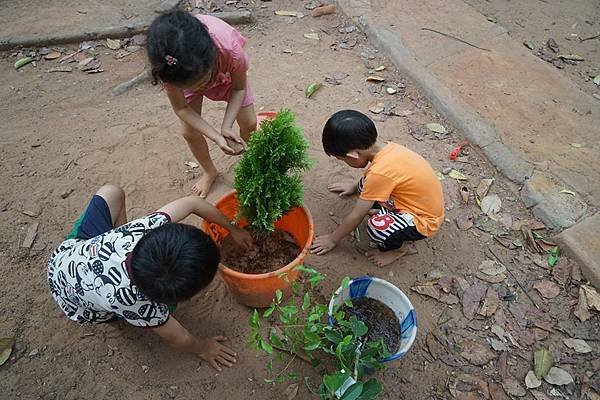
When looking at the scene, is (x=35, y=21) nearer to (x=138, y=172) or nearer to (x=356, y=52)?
(x=138, y=172)

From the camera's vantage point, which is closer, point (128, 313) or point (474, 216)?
point (128, 313)

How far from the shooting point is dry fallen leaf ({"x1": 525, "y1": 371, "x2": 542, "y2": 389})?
2.05m

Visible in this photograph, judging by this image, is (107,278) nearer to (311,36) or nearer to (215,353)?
(215,353)

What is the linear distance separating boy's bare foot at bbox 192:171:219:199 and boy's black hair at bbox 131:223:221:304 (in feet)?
4.34

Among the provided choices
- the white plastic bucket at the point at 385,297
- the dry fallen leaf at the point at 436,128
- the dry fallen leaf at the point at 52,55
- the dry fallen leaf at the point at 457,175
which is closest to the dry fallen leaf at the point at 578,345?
the white plastic bucket at the point at 385,297

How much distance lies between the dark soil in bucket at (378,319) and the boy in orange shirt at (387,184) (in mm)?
395

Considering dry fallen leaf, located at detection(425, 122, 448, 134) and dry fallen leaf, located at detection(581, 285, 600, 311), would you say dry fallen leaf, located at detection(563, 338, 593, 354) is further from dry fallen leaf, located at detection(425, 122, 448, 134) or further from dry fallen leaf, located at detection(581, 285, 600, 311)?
dry fallen leaf, located at detection(425, 122, 448, 134)

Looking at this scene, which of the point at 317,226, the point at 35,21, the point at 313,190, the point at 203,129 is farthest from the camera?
the point at 35,21

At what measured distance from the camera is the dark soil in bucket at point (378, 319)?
210 cm

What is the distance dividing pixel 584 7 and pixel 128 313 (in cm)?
564

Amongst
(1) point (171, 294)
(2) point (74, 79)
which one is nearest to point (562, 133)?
(1) point (171, 294)

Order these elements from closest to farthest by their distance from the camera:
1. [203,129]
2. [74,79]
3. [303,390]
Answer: [303,390] < [203,129] < [74,79]

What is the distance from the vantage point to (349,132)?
2141 millimetres

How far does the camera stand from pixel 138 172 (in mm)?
3049
